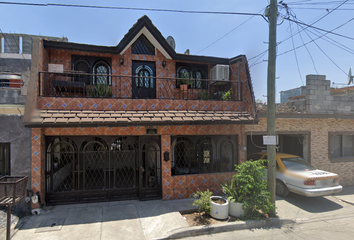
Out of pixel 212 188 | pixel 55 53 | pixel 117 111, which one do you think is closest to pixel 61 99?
A: pixel 117 111

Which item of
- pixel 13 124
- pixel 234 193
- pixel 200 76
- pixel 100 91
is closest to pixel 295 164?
pixel 234 193

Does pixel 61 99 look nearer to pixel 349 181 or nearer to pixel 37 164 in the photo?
pixel 37 164

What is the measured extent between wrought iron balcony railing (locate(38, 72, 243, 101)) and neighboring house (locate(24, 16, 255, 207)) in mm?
42

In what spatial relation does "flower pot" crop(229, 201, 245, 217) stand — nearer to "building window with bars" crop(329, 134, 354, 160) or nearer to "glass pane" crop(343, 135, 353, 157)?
"building window with bars" crop(329, 134, 354, 160)

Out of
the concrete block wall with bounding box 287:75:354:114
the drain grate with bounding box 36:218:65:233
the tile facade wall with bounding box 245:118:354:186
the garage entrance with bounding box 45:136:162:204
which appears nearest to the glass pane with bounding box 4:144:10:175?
the garage entrance with bounding box 45:136:162:204

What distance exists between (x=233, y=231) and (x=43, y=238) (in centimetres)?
504

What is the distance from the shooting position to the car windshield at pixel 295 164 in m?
8.02

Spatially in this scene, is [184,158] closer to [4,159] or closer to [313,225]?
[313,225]

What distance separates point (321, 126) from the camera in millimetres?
9852

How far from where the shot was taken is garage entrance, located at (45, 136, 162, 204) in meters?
7.14

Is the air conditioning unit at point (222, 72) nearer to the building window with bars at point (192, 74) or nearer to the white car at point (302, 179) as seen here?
the building window with bars at point (192, 74)

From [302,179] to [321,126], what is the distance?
4.01 m

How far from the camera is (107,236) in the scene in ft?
17.1

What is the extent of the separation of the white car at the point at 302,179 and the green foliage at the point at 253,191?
1947 mm
